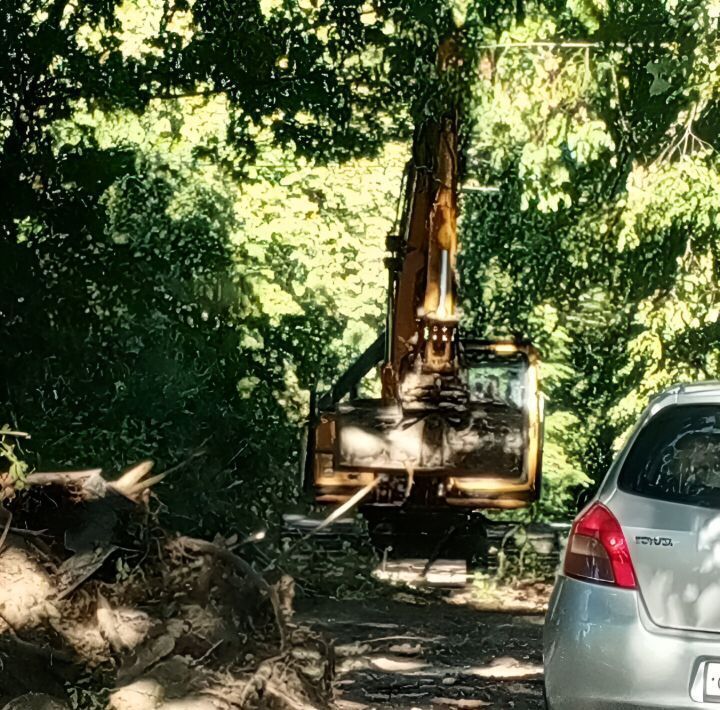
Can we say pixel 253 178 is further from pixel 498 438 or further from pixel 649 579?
pixel 649 579

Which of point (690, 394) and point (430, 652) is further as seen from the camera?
point (430, 652)

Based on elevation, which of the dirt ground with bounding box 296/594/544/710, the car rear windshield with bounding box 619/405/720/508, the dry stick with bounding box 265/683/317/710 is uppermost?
the car rear windshield with bounding box 619/405/720/508

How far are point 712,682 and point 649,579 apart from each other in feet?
1.40

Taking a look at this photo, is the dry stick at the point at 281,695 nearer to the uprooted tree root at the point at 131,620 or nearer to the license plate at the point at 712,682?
the uprooted tree root at the point at 131,620

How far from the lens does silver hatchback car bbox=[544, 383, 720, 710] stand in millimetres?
5895

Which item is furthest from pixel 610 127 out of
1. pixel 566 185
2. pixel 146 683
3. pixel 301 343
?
pixel 146 683

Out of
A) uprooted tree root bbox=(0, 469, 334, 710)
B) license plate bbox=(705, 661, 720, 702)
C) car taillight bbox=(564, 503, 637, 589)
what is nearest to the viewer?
license plate bbox=(705, 661, 720, 702)

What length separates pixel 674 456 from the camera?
6.29 metres

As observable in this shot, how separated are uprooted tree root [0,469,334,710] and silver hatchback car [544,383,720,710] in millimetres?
2224

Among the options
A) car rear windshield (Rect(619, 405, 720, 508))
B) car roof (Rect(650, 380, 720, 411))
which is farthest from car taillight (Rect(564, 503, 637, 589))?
car roof (Rect(650, 380, 720, 411))

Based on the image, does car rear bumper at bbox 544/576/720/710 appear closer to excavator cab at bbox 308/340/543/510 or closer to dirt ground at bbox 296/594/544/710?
dirt ground at bbox 296/594/544/710

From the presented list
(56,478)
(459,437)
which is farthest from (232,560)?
(459,437)

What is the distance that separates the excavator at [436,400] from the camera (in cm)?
1609

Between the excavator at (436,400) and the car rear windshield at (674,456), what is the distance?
9609 millimetres
